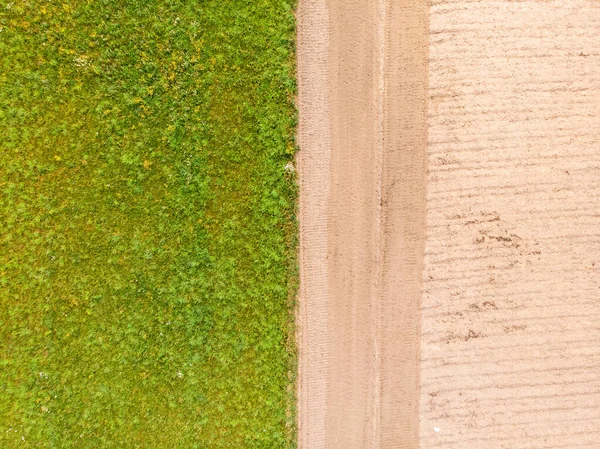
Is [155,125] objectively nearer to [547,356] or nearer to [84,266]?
[84,266]

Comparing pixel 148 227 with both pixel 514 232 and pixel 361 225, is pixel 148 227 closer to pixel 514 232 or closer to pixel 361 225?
pixel 361 225

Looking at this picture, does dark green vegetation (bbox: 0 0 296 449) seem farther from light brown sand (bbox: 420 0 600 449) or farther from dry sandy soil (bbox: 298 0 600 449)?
light brown sand (bbox: 420 0 600 449)

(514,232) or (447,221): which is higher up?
(447,221)

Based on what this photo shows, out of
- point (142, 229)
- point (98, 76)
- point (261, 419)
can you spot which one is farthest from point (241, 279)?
point (98, 76)

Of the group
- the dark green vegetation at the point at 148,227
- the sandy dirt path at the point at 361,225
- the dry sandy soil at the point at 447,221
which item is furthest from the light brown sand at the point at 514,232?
the dark green vegetation at the point at 148,227

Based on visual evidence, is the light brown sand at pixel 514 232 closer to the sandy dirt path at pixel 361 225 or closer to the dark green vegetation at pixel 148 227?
the sandy dirt path at pixel 361 225

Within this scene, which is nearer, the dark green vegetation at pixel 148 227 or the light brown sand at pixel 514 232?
the dark green vegetation at pixel 148 227

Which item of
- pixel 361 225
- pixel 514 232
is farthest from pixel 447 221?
pixel 361 225
